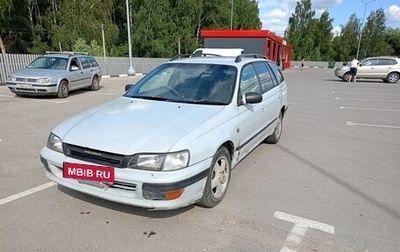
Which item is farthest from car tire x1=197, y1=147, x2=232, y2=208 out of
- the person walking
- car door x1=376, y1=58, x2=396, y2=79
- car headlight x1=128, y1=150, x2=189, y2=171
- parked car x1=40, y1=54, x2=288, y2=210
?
car door x1=376, y1=58, x2=396, y2=79

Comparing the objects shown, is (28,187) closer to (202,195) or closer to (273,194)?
(202,195)

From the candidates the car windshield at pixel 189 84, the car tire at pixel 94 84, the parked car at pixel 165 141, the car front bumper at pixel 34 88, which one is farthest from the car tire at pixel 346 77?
the car windshield at pixel 189 84

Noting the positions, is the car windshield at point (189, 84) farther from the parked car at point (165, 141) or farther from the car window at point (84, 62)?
the car window at point (84, 62)

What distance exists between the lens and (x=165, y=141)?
2859 mm

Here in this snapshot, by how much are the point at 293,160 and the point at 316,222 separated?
6.60 ft

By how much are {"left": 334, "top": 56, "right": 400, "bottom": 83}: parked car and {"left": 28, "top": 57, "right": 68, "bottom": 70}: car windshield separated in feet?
60.3

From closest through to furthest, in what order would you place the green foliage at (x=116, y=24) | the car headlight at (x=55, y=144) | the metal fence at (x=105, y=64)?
the car headlight at (x=55, y=144) → the metal fence at (x=105, y=64) → the green foliage at (x=116, y=24)

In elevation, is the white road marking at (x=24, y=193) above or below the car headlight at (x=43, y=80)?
below

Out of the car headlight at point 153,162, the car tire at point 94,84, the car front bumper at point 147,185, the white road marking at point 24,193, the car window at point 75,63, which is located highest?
the car window at point 75,63

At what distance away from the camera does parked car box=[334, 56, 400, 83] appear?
20.5m

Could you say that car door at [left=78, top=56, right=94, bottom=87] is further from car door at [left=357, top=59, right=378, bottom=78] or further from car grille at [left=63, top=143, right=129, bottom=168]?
car door at [left=357, top=59, right=378, bottom=78]

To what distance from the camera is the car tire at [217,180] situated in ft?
10.6

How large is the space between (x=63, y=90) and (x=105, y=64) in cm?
1270

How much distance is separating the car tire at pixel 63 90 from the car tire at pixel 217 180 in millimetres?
8757
